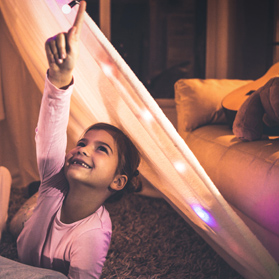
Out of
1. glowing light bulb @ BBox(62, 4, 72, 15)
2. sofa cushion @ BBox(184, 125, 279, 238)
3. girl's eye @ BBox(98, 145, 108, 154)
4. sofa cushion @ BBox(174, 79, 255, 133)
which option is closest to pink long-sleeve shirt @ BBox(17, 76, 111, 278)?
girl's eye @ BBox(98, 145, 108, 154)

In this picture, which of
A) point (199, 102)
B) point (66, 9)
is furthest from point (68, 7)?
point (199, 102)

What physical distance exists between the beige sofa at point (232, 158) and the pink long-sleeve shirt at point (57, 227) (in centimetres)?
47

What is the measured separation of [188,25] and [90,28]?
2.14m

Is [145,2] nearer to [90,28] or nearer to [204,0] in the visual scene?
[204,0]

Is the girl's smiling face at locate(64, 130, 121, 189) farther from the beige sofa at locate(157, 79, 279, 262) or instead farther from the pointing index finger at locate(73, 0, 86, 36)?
the beige sofa at locate(157, 79, 279, 262)

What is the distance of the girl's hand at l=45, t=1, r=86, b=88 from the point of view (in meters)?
0.63

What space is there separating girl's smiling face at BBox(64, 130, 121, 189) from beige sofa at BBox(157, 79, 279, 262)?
45 cm

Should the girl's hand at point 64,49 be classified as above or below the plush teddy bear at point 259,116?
above

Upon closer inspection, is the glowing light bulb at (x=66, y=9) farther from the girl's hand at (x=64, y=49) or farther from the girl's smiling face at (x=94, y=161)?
the girl's smiling face at (x=94, y=161)

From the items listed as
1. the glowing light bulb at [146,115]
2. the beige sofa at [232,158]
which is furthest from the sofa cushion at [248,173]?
the glowing light bulb at [146,115]

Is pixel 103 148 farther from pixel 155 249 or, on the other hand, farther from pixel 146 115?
pixel 155 249

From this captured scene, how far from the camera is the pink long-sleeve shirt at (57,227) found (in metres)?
0.80

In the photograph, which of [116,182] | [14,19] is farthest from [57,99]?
[14,19]

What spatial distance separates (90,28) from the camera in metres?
0.71
